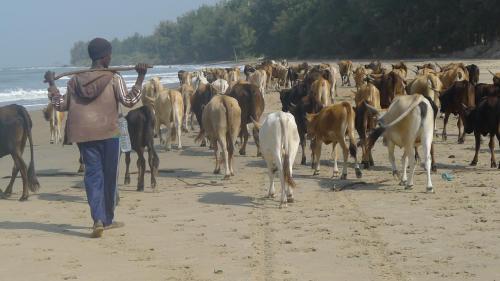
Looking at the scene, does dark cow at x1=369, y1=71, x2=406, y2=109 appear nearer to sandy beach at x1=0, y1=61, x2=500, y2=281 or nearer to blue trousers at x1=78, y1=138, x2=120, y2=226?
sandy beach at x1=0, y1=61, x2=500, y2=281

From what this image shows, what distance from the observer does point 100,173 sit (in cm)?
862

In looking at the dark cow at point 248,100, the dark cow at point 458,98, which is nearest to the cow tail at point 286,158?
the dark cow at point 248,100

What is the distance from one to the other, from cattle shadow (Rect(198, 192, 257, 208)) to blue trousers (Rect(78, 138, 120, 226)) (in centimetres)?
212

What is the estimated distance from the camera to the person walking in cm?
849

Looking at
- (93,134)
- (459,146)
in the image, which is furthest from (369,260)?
(459,146)

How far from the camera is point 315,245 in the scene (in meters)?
7.80

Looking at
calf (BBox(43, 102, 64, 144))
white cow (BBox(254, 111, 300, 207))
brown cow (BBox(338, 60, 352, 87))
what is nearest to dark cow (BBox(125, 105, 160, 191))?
white cow (BBox(254, 111, 300, 207))

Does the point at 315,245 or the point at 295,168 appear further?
the point at 295,168

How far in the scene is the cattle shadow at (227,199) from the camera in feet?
34.3

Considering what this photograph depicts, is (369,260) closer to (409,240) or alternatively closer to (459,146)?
(409,240)

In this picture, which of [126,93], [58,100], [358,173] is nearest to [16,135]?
[58,100]

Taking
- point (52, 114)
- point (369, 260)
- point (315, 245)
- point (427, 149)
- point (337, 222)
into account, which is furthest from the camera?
point (52, 114)

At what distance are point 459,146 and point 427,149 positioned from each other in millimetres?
5558

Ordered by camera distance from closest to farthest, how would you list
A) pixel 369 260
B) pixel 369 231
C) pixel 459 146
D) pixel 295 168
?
pixel 369 260 → pixel 369 231 → pixel 295 168 → pixel 459 146
